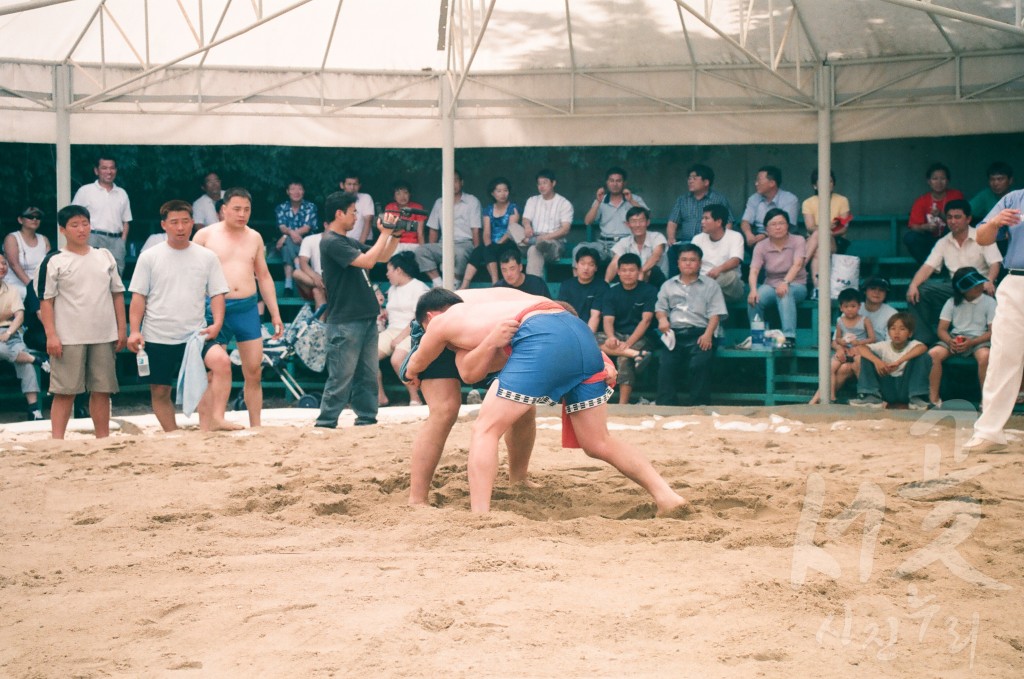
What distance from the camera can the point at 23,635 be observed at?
3.48 m

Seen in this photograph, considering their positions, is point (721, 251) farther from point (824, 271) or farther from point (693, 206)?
point (824, 271)

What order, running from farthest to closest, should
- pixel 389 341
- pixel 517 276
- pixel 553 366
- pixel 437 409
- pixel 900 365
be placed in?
pixel 389 341, pixel 517 276, pixel 900 365, pixel 437 409, pixel 553 366

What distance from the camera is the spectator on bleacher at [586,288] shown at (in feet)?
32.1

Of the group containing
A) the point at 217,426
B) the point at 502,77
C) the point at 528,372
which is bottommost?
the point at 217,426

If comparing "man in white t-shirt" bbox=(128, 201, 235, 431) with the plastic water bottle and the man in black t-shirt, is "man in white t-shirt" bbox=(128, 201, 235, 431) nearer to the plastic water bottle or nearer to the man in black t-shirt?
the man in black t-shirt

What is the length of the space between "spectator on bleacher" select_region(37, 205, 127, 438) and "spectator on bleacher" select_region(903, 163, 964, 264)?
691 cm

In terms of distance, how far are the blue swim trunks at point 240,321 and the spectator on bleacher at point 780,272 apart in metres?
4.47

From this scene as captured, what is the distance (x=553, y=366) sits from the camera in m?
4.76

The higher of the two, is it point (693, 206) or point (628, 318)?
point (693, 206)

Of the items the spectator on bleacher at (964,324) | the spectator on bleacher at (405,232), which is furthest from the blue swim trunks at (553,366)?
the spectator on bleacher at (405,232)

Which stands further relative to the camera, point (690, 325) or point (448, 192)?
point (448, 192)

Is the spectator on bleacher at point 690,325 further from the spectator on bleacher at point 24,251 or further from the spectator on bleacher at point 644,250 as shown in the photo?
the spectator on bleacher at point 24,251

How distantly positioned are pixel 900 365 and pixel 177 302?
5.51 meters

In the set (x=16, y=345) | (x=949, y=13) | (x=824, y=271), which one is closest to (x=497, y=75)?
(x=824, y=271)
